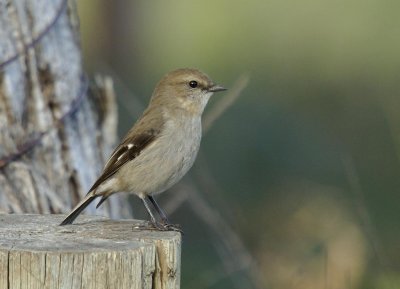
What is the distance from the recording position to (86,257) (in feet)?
15.5

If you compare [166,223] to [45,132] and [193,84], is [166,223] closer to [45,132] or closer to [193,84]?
[193,84]

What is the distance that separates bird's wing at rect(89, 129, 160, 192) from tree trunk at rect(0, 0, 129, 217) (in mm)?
843

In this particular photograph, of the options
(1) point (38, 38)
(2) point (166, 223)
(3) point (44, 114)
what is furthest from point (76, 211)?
(1) point (38, 38)

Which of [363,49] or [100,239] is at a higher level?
[100,239]

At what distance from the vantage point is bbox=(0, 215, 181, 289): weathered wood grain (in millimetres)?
4664

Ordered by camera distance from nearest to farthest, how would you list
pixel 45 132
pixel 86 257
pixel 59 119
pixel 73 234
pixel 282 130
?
pixel 86 257, pixel 73 234, pixel 45 132, pixel 59 119, pixel 282 130

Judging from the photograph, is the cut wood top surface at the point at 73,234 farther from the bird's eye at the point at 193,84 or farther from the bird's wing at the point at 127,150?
the bird's eye at the point at 193,84

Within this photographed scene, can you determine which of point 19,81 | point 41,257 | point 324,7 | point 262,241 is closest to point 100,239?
point 41,257

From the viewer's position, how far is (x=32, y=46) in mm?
7457

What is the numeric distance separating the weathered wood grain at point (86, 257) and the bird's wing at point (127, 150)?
1.03 m

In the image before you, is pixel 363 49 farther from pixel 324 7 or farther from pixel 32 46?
pixel 32 46

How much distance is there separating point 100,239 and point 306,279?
3804 mm

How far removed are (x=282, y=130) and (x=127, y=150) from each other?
652 cm

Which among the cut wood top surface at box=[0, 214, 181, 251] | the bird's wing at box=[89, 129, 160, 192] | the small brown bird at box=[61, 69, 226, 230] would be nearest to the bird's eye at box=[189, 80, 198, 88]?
the small brown bird at box=[61, 69, 226, 230]
